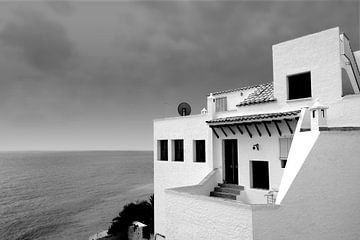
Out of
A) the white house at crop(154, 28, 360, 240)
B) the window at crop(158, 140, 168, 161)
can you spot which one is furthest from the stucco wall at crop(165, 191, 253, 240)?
the window at crop(158, 140, 168, 161)

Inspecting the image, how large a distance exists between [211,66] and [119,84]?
147 ft

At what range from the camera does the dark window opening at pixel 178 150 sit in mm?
21375

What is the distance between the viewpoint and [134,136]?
569 feet

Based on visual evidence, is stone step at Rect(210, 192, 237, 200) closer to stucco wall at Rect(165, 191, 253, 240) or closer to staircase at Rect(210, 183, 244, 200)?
staircase at Rect(210, 183, 244, 200)

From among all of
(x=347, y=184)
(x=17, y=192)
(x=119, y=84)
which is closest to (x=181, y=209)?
(x=347, y=184)

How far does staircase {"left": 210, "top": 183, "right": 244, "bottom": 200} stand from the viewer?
1639 cm

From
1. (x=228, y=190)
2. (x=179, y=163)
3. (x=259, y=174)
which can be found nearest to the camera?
(x=259, y=174)

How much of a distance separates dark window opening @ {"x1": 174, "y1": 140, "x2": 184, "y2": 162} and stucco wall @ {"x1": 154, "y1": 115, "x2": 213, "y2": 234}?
0.42 meters

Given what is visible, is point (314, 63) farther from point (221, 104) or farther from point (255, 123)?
point (221, 104)

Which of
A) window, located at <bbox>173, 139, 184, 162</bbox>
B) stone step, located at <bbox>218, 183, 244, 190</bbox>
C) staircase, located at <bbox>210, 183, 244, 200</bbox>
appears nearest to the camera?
staircase, located at <bbox>210, 183, 244, 200</bbox>

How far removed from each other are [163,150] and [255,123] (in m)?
9.98

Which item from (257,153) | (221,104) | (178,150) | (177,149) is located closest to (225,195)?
(257,153)

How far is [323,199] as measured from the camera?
10469mm

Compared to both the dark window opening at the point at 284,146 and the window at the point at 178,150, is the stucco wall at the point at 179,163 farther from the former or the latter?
the dark window opening at the point at 284,146
